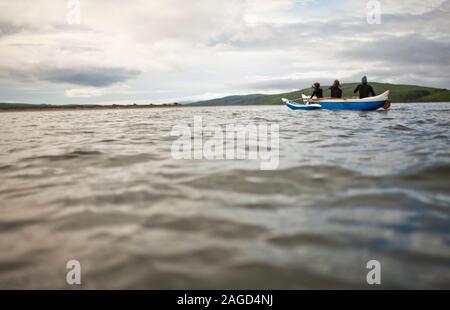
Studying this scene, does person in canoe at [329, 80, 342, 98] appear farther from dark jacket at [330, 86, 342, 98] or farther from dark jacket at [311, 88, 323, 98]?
dark jacket at [311, 88, 323, 98]

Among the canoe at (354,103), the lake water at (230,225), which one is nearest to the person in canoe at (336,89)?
the canoe at (354,103)

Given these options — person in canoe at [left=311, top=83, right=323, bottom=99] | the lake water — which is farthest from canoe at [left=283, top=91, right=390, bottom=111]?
the lake water

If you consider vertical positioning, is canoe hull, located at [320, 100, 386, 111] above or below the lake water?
above

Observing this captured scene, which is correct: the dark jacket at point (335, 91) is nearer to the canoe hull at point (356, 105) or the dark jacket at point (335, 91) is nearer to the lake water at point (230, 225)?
the canoe hull at point (356, 105)

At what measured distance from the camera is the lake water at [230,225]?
2.01 m

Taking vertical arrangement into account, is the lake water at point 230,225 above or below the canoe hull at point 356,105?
below

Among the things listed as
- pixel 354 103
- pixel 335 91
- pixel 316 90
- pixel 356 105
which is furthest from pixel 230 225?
pixel 316 90

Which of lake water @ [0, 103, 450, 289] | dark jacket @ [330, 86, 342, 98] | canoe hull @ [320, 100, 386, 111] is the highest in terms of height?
dark jacket @ [330, 86, 342, 98]

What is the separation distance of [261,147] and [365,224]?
443cm

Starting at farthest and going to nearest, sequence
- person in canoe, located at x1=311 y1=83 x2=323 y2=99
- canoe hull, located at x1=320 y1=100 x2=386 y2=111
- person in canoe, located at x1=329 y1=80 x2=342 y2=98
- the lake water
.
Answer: person in canoe, located at x1=311 y1=83 x2=323 y2=99 → person in canoe, located at x1=329 y1=80 x2=342 y2=98 → canoe hull, located at x1=320 y1=100 x2=386 y2=111 → the lake water

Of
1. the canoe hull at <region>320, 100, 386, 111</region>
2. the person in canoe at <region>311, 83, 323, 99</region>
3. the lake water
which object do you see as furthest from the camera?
the person in canoe at <region>311, 83, 323, 99</region>

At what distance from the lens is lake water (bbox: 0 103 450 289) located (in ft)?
6.59

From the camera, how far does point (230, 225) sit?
2.73 meters
